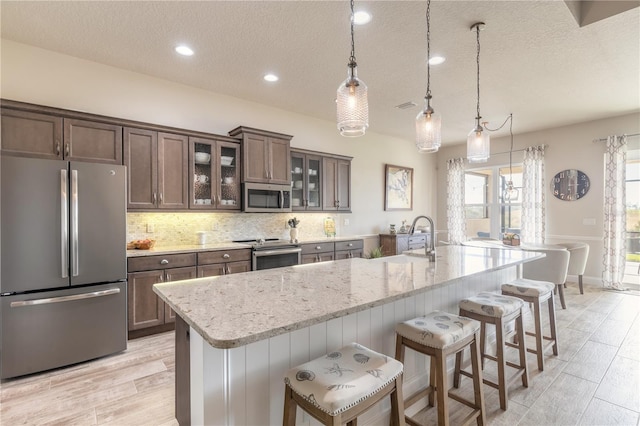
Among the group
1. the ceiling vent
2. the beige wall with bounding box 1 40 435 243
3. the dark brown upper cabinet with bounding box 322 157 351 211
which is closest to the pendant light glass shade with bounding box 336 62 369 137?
the beige wall with bounding box 1 40 435 243

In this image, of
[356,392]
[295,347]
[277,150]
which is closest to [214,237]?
[277,150]

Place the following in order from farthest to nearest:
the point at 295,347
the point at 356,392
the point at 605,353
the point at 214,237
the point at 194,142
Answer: the point at 214,237
the point at 194,142
the point at 605,353
the point at 295,347
the point at 356,392

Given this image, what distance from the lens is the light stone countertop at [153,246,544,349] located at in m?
1.08

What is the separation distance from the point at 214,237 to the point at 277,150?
1471 millimetres

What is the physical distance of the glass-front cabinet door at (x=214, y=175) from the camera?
148 inches

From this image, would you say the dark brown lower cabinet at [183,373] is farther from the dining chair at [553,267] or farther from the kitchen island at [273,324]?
the dining chair at [553,267]

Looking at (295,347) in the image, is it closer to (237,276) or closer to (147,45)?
(237,276)

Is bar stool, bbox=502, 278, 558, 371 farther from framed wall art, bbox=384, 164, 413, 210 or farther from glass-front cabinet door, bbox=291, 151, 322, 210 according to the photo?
Result: framed wall art, bbox=384, 164, 413, 210

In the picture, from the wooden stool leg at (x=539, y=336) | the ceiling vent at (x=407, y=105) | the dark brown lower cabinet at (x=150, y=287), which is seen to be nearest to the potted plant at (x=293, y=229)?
the dark brown lower cabinet at (x=150, y=287)

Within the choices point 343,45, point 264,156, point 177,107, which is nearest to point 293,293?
point 343,45

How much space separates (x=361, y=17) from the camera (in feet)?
8.27

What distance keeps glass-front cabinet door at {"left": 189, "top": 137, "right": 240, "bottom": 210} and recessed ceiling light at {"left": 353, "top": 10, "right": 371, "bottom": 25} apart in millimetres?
2146

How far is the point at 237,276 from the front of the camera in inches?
77.6

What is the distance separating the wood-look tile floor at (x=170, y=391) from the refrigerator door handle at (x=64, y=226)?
0.88 m
